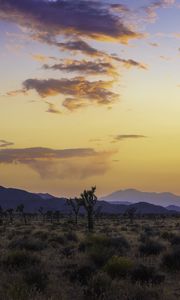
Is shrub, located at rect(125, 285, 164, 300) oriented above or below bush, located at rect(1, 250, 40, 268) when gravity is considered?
below

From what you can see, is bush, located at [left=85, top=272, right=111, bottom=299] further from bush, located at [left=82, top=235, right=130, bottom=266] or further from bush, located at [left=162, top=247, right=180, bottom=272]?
bush, located at [left=162, top=247, right=180, bottom=272]

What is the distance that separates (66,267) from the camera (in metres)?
16.7

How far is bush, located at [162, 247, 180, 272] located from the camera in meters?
17.1

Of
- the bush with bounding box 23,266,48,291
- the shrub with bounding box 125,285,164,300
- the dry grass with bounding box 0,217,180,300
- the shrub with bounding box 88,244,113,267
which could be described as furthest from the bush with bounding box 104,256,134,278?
the shrub with bounding box 125,285,164,300

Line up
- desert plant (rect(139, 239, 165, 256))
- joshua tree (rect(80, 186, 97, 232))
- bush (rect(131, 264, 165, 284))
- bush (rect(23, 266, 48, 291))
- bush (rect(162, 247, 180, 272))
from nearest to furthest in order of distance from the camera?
bush (rect(23, 266, 48, 291)), bush (rect(131, 264, 165, 284)), bush (rect(162, 247, 180, 272)), desert plant (rect(139, 239, 165, 256)), joshua tree (rect(80, 186, 97, 232))

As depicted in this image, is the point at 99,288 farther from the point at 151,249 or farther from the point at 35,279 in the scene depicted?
the point at 151,249

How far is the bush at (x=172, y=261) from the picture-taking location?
17.1 metres

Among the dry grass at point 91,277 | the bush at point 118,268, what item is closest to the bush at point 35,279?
the dry grass at point 91,277

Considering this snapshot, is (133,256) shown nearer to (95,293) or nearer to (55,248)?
(55,248)

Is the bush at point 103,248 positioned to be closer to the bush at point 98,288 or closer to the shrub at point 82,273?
the shrub at point 82,273

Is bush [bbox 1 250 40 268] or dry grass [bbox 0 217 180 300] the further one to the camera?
bush [bbox 1 250 40 268]

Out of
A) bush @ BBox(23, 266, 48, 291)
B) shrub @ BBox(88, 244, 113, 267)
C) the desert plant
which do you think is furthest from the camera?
the desert plant

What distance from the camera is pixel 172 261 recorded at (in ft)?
57.8

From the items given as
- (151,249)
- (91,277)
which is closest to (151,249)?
(151,249)
